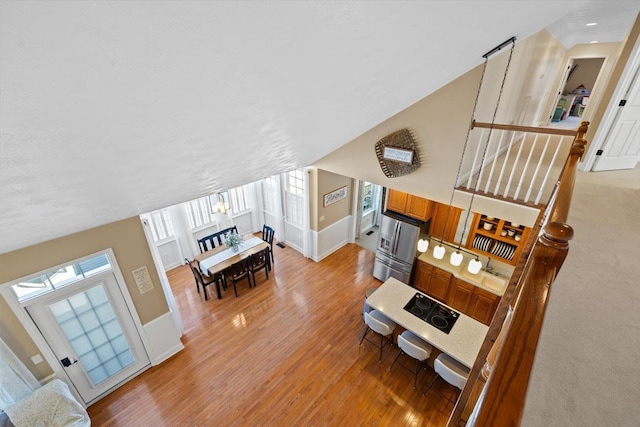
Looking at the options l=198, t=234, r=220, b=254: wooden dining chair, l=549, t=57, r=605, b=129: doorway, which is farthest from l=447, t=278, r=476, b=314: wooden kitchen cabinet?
l=549, t=57, r=605, b=129: doorway

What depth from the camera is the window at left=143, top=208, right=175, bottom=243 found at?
605 centimetres

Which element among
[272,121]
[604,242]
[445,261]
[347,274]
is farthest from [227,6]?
[347,274]

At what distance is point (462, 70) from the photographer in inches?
114

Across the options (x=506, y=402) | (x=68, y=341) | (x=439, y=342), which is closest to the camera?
(x=506, y=402)

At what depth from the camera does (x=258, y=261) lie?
235 inches

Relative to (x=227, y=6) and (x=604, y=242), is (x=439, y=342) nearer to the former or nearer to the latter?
(x=604, y=242)

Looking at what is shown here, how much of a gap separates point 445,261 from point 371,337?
2.08m

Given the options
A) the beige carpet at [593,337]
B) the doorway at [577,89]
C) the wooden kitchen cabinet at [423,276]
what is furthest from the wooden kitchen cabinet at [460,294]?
the doorway at [577,89]

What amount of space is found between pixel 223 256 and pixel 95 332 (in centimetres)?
244

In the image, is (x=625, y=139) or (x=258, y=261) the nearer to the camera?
(x=625, y=139)

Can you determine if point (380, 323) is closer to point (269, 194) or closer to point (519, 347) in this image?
point (519, 347)

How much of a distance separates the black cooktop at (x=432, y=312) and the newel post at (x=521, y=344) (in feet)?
11.7

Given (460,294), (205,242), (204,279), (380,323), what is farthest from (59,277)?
(460,294)

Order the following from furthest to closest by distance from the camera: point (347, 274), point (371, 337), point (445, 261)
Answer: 1. point (347, 274)
2. point (445, 261)
3. point (371, 337)
